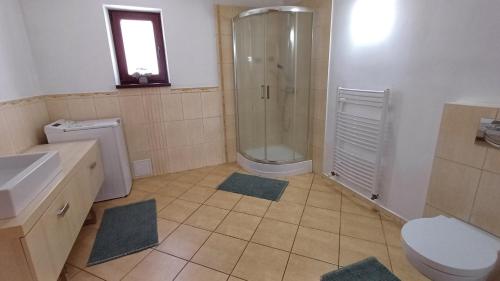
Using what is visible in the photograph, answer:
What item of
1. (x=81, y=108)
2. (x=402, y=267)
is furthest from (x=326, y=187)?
(x=81, y=108)

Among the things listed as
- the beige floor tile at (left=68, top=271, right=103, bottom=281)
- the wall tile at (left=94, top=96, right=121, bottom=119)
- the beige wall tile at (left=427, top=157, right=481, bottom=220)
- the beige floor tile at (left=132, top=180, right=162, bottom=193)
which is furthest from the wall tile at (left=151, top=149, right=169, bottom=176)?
the beige wall tile at (left=427, top=157, right=481, bottom=220)

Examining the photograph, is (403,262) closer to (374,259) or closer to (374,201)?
(374,259)

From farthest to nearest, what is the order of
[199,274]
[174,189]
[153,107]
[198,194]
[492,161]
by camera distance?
[153,107] → [174,189] → [198,194] → [199,274] → [492,161]

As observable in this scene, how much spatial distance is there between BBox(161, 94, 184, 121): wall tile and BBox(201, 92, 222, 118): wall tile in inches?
11.6

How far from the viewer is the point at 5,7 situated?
1881 mm

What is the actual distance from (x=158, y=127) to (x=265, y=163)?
1337mm

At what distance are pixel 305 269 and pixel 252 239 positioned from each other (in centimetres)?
44

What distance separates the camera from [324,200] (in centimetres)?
230

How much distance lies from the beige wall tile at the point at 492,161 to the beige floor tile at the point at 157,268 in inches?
74.2

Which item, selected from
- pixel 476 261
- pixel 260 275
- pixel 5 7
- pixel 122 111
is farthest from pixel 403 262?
pixel 5 7

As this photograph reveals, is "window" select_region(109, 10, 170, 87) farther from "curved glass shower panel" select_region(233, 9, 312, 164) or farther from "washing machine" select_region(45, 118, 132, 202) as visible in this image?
"curved glass shower panel" select_region(233, 9, 312, 164)

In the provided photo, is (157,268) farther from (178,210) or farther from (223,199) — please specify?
(223,199)

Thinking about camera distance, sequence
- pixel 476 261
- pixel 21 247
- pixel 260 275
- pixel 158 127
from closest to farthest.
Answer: pixel 21 247 < pixel 476 261 < pixel 260 275 < pixel 158 127

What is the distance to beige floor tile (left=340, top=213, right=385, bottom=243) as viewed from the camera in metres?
1.78
